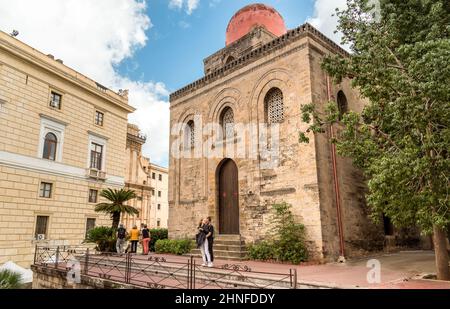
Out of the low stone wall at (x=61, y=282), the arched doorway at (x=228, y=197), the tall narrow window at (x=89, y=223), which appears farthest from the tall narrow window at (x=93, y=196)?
the arched doorway at (x=228, y=197)

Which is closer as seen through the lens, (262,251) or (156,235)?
(262,251)

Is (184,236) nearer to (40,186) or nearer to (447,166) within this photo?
(40,186)

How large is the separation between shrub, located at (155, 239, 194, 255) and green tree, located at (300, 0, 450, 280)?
29.7ft

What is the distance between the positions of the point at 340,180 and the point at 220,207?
238 inches

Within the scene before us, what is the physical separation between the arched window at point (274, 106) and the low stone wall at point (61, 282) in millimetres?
9271

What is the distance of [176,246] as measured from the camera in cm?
1602

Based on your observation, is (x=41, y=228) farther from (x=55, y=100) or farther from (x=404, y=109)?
(x=404, y=109)

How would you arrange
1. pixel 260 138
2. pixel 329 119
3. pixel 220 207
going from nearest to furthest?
1. pixel 329 119
2. pixel 260 138
3. pixel 220 207

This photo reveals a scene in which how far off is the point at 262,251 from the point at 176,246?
529 cm

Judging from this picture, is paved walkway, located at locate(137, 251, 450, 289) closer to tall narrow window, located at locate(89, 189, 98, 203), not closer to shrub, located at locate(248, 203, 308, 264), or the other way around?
shrub, located at locate(248, 203, 308, 264)

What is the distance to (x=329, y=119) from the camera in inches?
372

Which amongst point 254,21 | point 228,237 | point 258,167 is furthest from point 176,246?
point 254,21
